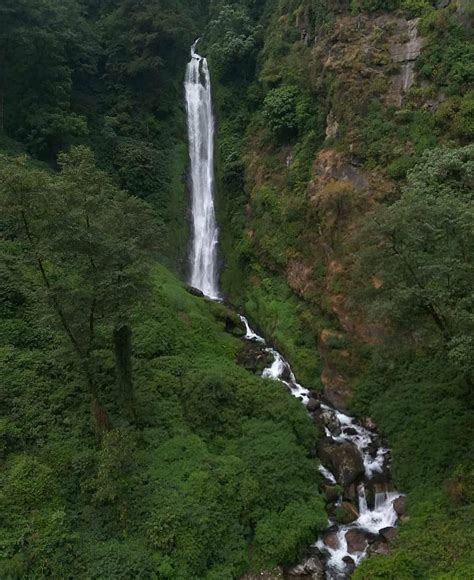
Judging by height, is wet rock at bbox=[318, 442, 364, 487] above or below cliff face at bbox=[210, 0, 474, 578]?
below

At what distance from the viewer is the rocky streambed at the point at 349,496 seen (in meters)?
16.0

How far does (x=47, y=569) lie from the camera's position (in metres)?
14.0

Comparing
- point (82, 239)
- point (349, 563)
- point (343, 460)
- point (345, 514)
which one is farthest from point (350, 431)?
point (82, 239)

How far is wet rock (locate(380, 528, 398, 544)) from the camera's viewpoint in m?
16.0

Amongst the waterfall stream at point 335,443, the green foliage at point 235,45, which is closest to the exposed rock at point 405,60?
the waterfall stream at point 335,443

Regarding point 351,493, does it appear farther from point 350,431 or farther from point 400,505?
point 350,431

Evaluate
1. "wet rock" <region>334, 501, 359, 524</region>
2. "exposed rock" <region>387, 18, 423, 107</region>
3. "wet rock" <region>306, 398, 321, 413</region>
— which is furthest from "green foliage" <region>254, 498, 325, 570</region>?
"exposed rock" <region>387, 18, 423, 107</region>

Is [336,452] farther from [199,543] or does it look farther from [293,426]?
[199,543]

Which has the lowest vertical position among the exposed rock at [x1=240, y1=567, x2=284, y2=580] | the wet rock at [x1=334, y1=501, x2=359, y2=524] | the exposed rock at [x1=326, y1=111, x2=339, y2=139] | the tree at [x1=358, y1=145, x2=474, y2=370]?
the exposed rock at [x1=240, y1=567, x2=284, y2=580]

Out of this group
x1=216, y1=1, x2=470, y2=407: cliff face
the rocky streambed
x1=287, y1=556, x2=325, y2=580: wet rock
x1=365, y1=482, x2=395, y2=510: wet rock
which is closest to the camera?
x1=287, y1=556, x2=325, y2=580: wet rock

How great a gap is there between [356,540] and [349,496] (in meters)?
1.80

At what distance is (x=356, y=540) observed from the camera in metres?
16.6

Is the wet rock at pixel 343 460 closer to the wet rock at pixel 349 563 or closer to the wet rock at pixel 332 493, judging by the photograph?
the wet rock at pixel 332 493

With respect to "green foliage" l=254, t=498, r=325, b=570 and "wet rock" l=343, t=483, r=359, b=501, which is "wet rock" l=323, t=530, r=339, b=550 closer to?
"green foliage" l=254, t=498, r=325, b=570
